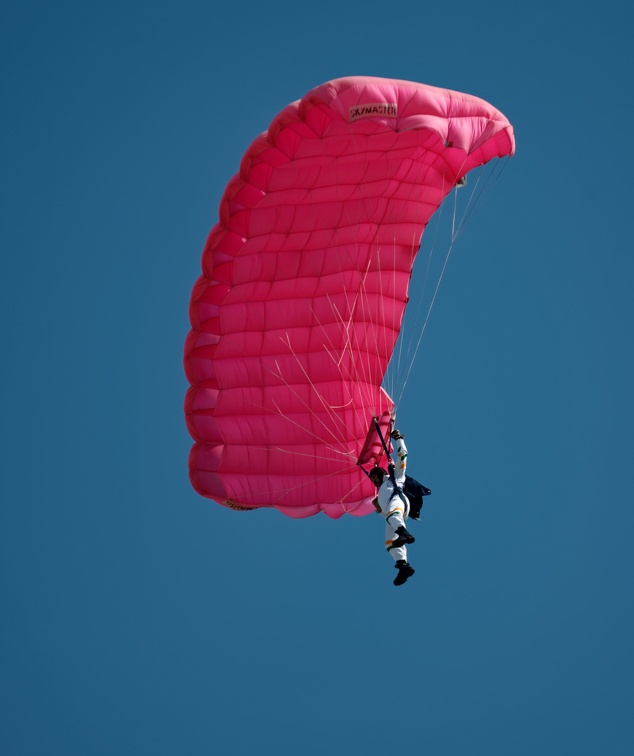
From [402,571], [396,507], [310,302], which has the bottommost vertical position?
[402,571]

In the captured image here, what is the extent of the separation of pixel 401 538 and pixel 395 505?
0.34 meters

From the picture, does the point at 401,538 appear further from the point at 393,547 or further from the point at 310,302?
the point at 310,302

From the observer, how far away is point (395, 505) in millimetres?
12289

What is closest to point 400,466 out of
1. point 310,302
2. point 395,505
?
point 395,505

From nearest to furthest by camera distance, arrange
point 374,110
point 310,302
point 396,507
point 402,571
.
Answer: point 374,110 → point 402,571 → point 396,507 → point 310,302

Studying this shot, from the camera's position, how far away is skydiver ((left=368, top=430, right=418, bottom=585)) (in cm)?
1207

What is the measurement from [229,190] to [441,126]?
213 centimetres

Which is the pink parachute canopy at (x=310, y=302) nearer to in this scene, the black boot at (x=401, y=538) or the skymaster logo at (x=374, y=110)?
the skymaster logo at (x=374, y=110)

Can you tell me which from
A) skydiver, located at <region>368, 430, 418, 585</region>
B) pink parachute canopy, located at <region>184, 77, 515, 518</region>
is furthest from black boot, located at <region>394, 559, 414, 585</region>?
pink parachute canopy, located at <region>184, 77, 515, 518</region>

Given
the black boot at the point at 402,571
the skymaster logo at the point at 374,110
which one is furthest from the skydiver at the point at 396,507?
the skymaster logo at the point at 374,110

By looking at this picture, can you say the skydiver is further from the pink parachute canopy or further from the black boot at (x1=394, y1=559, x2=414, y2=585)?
the pink parachute canopy

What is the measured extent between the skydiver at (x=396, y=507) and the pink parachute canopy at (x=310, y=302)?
587 mm

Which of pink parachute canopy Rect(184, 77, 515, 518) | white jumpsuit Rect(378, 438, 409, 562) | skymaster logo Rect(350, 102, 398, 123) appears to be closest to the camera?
skymaster logo Rect(350, 102, 398, 123)

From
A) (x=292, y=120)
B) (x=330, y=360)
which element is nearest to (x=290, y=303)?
(x=330, y=360)
